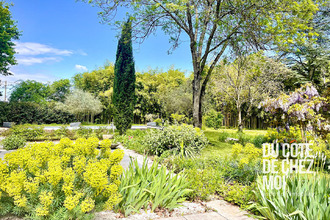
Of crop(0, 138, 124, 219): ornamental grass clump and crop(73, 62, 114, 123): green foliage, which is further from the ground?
crop(73, 62, 114, 123): green foliage

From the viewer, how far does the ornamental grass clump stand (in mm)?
1753

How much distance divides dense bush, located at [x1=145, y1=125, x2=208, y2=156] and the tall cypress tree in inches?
211

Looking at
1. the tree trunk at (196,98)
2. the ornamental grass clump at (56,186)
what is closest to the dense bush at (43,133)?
the tree trunk at (196,98)

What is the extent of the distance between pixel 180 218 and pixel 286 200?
45.5 inches

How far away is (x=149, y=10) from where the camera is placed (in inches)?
318

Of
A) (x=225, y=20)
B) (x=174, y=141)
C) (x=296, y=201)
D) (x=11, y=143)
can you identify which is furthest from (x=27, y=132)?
(x=296, y=201)

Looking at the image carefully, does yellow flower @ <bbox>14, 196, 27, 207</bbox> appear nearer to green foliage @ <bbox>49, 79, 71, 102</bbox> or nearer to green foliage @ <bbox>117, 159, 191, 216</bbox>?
green foliage @ <bbox>117, 159, 191, 216</bbox>

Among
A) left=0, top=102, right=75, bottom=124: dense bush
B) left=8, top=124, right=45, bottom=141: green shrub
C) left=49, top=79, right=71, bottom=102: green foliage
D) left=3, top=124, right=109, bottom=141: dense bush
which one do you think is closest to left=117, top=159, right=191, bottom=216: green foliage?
left=3, top=124, right=109, bottom=141: dense bush

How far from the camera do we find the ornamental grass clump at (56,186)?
5.75 feet

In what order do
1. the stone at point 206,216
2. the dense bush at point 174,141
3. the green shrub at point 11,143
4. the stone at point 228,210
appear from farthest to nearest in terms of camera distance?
1. the green shrub at point 11,143
2. the dense bush at point 174,141
3. the stone at point 228,210
4. the stone at point 206,216

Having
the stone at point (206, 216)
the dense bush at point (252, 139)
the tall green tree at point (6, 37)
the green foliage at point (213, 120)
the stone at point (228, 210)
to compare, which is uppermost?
the tall green tree at point (6, 37)

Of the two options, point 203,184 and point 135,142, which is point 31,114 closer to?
point 135,142

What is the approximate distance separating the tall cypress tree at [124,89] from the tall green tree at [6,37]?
1211 centimetres

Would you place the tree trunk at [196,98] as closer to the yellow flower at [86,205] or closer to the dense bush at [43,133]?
the dense bush at [43,133]
